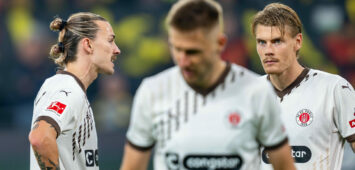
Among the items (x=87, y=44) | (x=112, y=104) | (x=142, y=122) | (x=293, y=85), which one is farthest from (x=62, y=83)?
(x=112, y=104)

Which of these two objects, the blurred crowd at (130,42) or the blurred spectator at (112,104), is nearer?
the blurred spectator at (112,104)

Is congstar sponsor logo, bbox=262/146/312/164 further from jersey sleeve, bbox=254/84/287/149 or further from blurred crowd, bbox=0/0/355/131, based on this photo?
blurred crowd, bbox=0/0/355/131

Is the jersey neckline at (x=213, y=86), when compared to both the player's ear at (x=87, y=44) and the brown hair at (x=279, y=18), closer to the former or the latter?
the brown hair at (x=279, y=18)

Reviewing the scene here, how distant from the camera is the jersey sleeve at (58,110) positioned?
482cm

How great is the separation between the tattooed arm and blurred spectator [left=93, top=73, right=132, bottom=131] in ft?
26.2

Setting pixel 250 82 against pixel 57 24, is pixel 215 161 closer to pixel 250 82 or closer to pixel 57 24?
pixel 250 82

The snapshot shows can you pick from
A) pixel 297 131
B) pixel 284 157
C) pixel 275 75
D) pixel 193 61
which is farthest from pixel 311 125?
pixel 193 61

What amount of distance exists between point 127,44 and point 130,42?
0.29 ft

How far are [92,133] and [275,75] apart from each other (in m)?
1.50

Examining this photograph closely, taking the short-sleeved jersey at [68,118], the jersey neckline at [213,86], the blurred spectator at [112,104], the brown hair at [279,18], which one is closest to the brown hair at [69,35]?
the short-sleeved jersey at [68,118]

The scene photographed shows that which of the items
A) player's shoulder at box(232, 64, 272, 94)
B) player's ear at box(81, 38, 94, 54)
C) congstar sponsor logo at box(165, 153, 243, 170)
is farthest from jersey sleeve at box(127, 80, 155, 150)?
player's ear at box(81, 38, 94, 54)

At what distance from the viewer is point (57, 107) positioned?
16.0 feet

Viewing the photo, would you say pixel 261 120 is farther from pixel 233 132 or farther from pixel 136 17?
pixel 136 17

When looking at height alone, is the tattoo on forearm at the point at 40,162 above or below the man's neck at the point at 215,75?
below
